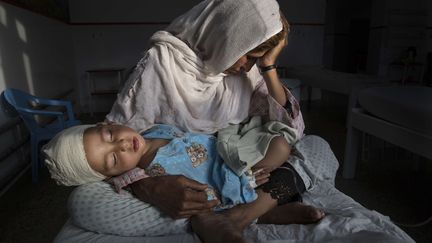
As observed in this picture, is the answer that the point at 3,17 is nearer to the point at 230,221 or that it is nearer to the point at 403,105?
the point at 230,221

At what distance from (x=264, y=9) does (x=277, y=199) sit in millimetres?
706

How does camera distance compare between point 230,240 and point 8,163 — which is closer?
point 230,240

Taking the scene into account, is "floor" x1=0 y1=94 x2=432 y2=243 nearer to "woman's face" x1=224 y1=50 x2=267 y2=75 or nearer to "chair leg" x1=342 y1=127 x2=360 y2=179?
"chair leg" x1=342 y1=127 x2=360 y2=179

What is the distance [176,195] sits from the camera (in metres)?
1.04

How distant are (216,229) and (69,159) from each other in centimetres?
55

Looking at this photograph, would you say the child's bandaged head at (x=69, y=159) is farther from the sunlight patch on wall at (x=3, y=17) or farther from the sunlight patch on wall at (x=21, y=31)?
the sunlight patch on wall at (x=21, y=31)

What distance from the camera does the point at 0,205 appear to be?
2328 millimetres

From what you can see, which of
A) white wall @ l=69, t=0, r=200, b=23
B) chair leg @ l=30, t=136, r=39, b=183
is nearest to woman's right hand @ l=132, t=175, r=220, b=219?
chair leg @ l=30, t=136, r=39, b=183

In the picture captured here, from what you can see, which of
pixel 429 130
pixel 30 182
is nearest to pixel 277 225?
pixel 429 130

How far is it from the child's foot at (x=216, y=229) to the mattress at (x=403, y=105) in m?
1.46

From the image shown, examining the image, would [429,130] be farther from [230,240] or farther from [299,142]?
[230,240]

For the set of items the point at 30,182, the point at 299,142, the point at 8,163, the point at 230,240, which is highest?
the point at 299,142

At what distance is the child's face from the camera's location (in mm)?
1108

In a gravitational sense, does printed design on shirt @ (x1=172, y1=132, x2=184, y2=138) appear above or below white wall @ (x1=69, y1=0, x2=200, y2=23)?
below
